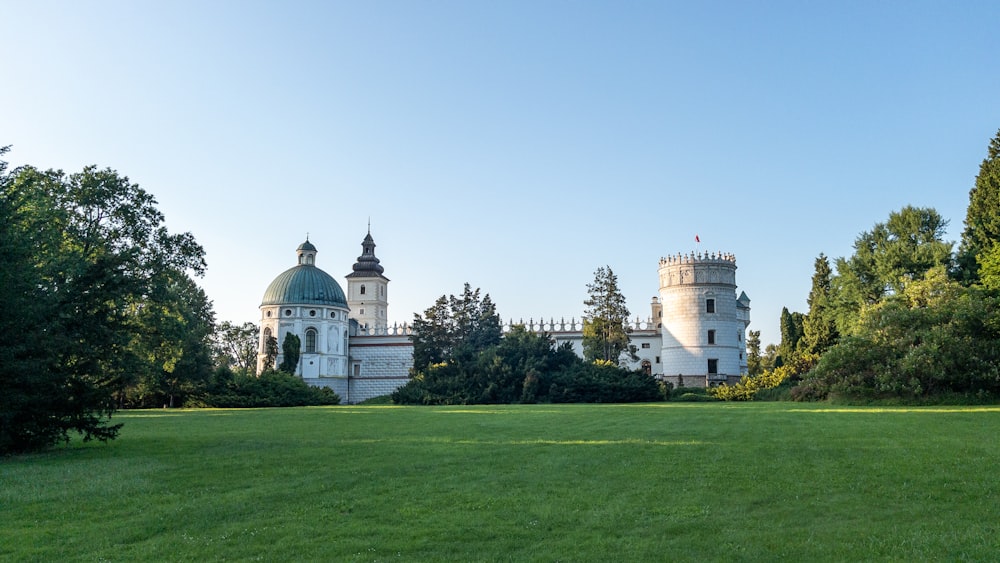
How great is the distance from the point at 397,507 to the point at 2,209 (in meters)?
10.4

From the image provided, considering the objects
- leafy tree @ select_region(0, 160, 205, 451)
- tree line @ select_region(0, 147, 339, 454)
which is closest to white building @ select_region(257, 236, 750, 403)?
tree line @ select_region(0, 147, 339, 454)

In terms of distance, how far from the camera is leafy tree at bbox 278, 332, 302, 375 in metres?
61.1

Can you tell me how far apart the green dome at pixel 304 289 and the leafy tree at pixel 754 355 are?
39634 mm

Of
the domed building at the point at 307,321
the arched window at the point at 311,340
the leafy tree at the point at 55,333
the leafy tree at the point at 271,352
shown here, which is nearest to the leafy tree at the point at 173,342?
the leafy tree at the point at 55,333

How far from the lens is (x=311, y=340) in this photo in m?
65.4

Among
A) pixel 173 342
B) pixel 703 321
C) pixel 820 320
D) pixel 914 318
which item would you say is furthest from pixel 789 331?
pixel 173 342

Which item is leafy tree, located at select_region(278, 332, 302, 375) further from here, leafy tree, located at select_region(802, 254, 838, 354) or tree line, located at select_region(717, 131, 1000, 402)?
leafy tree, located at select_region(802, 254, 838, 354)

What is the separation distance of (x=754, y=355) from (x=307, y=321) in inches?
1802

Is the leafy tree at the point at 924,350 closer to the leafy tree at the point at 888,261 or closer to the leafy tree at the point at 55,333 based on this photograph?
the leafy tree at the point at 888,261

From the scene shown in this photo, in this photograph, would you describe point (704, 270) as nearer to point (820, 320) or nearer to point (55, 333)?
point (820, 320)

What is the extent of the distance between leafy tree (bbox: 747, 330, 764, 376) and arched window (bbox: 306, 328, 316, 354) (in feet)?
132

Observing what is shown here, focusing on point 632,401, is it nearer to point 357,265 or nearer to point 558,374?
point 558,374

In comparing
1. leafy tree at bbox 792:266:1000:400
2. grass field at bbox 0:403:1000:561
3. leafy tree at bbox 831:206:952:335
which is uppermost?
leafy tree at bbox 831:206:952:335

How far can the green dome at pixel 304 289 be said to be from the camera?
65.4 m
